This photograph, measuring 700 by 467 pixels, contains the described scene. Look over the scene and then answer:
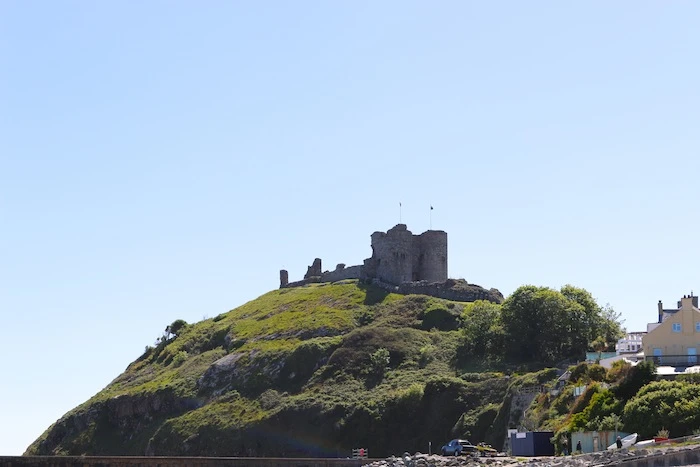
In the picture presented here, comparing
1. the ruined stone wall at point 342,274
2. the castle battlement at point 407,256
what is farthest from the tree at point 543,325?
the ruined stone wall at point 342,274

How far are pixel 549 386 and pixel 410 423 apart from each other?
1907 cm


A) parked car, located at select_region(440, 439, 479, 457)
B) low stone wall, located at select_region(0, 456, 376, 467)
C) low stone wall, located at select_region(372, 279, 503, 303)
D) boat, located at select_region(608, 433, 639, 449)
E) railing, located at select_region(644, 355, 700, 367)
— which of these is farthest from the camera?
low stone wall, located at select_region(372, 279, 503, 303)

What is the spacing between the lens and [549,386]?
83000mm

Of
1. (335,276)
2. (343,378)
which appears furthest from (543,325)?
(335,276)

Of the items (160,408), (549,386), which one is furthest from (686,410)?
(160,408)

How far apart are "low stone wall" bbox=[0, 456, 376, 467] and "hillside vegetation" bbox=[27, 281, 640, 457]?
735 inches

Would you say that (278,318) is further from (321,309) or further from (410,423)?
(410,423)

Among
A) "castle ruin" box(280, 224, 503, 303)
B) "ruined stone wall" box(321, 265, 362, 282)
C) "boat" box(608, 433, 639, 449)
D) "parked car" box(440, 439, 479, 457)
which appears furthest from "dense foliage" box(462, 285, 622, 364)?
"boat" box(608, 433, 639, 449)

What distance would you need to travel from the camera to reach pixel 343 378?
113875 millimetres

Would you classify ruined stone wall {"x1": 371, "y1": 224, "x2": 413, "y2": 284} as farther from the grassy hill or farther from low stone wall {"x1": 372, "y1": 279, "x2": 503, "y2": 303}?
low stone wall {"x1": 372, "y1": 279, "x2": 503, "y2": 303}

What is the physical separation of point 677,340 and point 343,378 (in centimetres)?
4908

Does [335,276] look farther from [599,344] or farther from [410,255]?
[599,344]

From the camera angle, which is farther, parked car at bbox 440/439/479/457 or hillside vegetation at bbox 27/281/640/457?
hillside vegetation at bbox 27/281/640/457

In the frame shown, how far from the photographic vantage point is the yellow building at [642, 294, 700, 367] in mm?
68562
